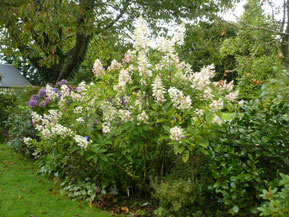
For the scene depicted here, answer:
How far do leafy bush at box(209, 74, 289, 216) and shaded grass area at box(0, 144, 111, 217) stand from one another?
70.2 inches

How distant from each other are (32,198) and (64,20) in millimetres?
3498

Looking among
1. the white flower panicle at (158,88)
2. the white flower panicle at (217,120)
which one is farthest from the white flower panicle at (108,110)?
the white flower panicle at (217,120)

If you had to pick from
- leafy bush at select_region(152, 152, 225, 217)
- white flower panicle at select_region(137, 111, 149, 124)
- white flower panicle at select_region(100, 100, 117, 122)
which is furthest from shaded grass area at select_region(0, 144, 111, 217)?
white flower panicle at select_region(137, 111, 149, 124)

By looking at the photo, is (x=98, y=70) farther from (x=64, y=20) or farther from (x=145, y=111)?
(x=64, y=20)

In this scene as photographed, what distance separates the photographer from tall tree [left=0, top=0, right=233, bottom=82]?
5090 millimetres

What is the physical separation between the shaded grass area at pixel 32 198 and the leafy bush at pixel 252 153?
5.85 feet

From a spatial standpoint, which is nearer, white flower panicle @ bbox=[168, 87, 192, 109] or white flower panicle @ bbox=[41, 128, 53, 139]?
white flower panicle @ bbox=[168, 87, 192, 109]

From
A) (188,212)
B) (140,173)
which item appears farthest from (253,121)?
(140,173)

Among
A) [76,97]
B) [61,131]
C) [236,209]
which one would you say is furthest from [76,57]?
[236,209]

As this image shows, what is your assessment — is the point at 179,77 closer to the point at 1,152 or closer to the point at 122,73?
the point at 122,73

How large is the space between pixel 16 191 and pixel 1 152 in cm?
324

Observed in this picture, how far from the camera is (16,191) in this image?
425 centimetres

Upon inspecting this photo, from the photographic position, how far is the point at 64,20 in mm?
5230

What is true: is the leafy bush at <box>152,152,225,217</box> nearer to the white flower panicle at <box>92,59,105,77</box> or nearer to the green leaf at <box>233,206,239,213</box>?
the green leaf at <box>233,206,239,213</box>
